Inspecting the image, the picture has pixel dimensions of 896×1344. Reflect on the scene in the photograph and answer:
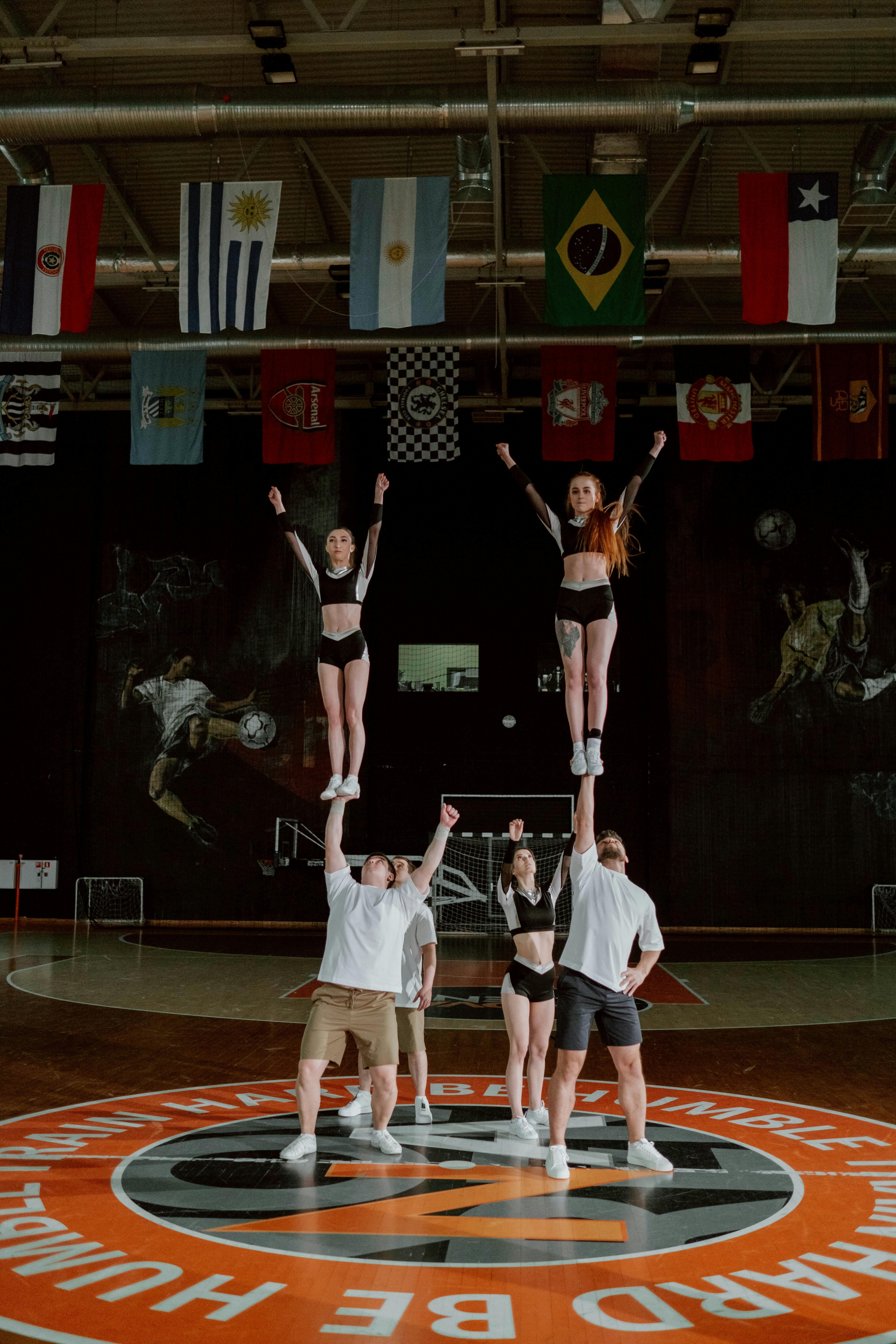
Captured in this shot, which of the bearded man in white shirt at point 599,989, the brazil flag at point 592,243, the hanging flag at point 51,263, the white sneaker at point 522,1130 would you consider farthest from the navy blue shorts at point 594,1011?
the hanging flag at point 51,263

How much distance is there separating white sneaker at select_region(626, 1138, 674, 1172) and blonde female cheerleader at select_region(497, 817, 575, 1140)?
3.01 feet

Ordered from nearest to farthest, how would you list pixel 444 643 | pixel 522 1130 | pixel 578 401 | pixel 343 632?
1. pixel 343 632
2. pixel 522 1130
3. pixel 578 401
4. pixel 444 643

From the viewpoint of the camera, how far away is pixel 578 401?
61.7 ft

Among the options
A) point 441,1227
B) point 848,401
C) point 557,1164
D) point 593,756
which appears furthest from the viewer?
point 848,401

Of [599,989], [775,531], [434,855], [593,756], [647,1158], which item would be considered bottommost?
[647,1158]

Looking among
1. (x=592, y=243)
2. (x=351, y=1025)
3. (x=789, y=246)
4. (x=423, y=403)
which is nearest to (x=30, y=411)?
(x=423, y=403)

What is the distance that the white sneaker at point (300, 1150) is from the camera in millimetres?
7816

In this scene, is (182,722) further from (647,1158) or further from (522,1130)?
(647,1158)

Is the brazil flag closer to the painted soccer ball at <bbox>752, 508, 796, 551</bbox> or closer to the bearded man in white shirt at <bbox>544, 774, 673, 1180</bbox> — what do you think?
the bearded man in white shirt at <bbox>544, 774, 673, 1180</bbox>

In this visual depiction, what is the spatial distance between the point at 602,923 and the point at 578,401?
12.7 meters

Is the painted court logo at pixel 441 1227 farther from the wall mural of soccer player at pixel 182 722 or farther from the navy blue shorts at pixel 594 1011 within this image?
the wall mural of soccer player at pixel 182 722

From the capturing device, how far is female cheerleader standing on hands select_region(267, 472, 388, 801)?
7766 mm

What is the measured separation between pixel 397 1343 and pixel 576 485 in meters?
4.91

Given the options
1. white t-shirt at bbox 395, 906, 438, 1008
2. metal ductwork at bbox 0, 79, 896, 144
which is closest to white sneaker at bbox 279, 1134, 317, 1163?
white t-shirt at bbox 395, 906, 438, 1008
